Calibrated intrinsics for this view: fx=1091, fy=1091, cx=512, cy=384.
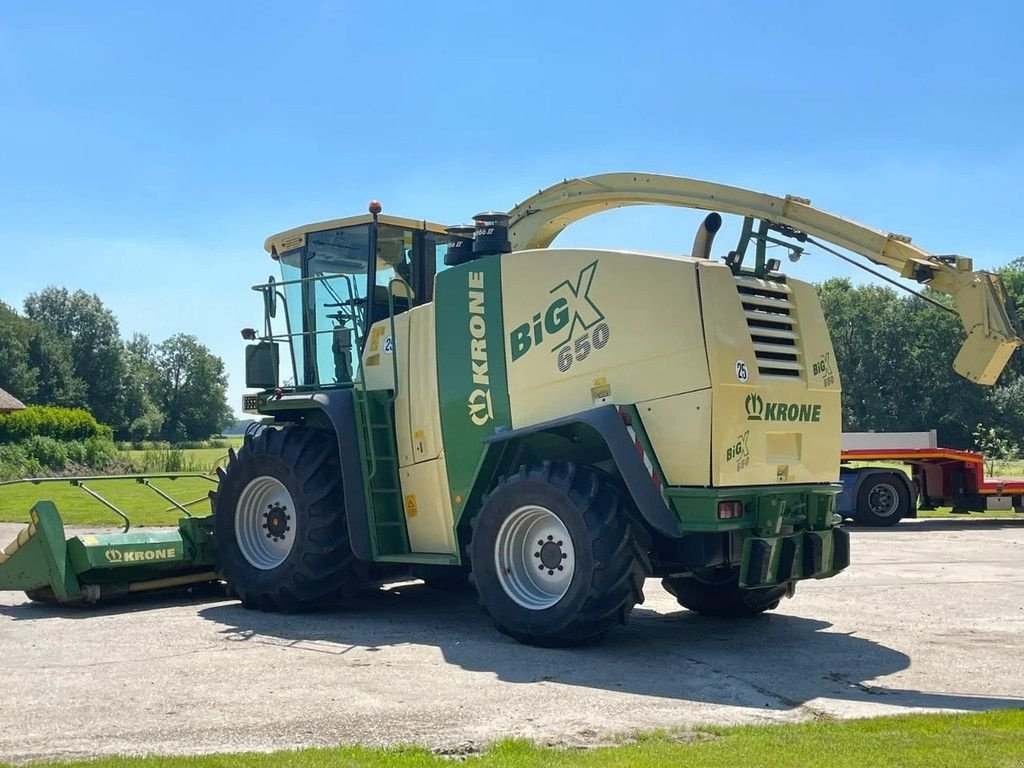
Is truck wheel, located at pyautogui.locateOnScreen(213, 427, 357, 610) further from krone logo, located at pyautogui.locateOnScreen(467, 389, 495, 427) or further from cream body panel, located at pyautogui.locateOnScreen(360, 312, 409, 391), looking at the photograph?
krone logo, located at pyautogui.locateOnScreen(467, 389, 495, 427)

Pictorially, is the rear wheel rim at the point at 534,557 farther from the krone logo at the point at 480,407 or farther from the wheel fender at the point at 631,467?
the krone logo at the point at 480,407

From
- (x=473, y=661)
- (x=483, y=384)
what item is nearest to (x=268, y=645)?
(x=473, y=661)

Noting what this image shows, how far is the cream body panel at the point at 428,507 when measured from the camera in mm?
10031

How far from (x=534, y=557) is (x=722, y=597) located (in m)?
2.34

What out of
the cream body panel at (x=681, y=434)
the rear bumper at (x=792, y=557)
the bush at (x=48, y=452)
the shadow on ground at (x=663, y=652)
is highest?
the bush at (x=48, y=452)

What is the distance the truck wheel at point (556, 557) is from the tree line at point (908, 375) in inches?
2722

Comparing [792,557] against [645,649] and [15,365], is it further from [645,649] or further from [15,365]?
[15,365]

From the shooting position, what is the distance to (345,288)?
1127 centimetres

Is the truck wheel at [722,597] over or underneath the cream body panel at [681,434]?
underneath

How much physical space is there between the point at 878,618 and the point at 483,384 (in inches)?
179

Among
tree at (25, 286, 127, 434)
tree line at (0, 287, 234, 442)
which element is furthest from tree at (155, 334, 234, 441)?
tree at (25, 286, 127, 434)

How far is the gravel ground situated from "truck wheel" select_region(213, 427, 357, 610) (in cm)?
30

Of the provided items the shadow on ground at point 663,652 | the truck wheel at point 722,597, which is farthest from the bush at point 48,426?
the truck wheel at point 722,597

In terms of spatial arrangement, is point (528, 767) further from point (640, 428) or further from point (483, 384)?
point (483, 384)
